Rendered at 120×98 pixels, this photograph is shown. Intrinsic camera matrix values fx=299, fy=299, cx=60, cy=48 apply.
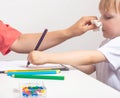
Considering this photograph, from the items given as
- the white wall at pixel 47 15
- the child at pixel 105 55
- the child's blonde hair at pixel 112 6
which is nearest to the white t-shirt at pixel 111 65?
the child at pixel 105 55

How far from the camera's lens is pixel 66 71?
86 cm

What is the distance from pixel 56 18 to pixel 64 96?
1013 millimetres

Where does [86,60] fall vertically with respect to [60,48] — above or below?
above

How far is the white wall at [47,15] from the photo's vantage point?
4.97 feet

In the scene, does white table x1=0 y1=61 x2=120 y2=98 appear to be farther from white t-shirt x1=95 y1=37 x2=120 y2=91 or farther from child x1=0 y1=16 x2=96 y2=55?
child x1=0 y1=16 x2=96 y2=55

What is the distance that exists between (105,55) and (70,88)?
210 mm

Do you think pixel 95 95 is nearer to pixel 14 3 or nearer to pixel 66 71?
pixel 66 71

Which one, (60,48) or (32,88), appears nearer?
(32,88)

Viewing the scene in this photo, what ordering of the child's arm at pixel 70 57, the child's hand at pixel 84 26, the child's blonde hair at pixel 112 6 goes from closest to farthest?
the child's arm at pixel 70 57 → the child's blonde hair at pixel 112 6 → the child's hand at pixel 84 26

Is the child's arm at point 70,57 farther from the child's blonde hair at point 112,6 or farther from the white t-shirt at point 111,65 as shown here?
the child's blonde hair at point 112,6

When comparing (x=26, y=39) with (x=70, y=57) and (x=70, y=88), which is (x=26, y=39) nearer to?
(x=70, y=57)

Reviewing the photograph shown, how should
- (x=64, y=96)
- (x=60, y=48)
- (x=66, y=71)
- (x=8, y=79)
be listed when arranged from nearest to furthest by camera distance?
(x=64, y=96) < (x=8, y=79) < (x=66, y=71) < (x=60, y=48)

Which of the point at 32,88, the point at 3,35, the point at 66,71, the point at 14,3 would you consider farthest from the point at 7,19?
the point at 32,88

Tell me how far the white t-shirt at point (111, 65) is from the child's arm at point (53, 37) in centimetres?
14
